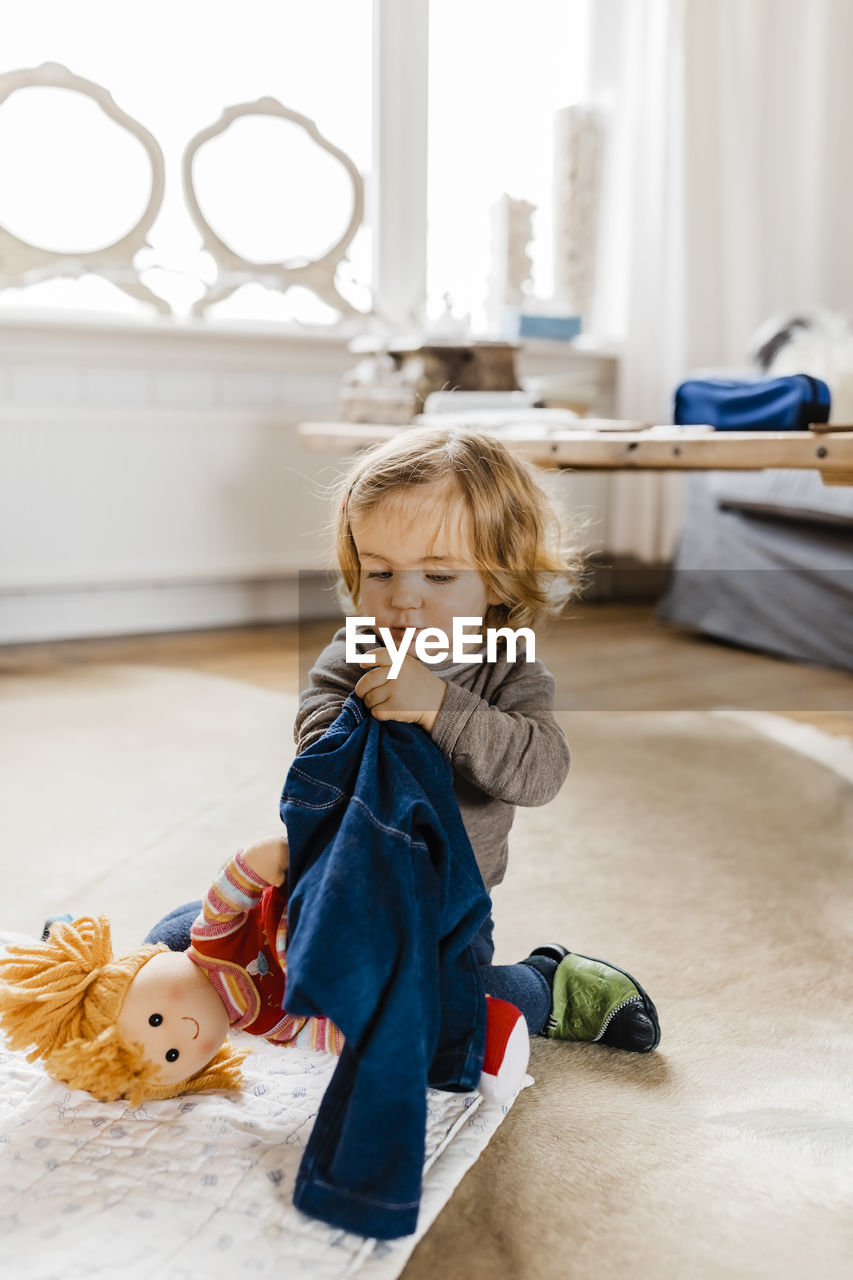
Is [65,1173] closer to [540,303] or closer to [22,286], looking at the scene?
[22,286]

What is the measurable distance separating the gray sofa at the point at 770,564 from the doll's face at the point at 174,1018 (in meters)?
1.94

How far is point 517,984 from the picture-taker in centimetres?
100

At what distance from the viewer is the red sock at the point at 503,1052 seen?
0.87 m

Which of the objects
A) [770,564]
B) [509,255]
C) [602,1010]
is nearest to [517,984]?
[602,1010]

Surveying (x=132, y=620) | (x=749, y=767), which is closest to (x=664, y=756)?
(x=749, y=767)

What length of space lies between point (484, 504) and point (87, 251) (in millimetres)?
2242

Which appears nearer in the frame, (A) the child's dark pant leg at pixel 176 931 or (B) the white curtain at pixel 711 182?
(A) the child's dark pant leg at pixel 176 931

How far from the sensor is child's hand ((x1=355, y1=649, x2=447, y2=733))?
87 cm

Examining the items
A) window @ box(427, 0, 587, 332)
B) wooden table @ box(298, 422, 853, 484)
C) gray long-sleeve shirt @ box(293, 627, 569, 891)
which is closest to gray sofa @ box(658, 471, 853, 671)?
wooden table @ box(298, 422, 853, 484)

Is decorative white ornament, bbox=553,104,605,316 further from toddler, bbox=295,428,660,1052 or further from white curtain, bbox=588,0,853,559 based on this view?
toddler, bbox=295,428,660,1052

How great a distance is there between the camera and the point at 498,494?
0.97m

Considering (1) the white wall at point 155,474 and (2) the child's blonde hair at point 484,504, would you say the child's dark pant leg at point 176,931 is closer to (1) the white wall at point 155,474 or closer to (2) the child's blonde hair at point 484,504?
(2) the child's blonde hair at point 484,504

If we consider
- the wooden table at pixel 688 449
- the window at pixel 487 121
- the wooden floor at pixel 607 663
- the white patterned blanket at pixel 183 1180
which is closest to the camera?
the white patterned blanket at pixel 183 1180

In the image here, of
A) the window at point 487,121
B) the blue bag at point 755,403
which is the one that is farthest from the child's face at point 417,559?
the window at point 487,121
